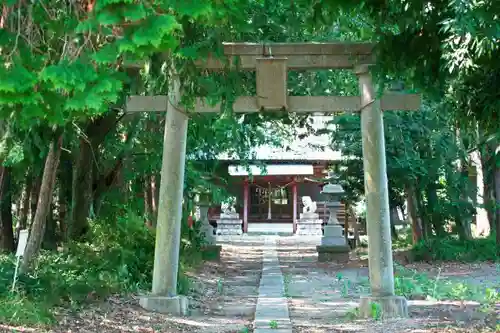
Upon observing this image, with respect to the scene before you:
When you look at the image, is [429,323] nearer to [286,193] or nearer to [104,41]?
[104,41]

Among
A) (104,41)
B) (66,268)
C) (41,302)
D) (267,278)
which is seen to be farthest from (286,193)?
(104,41)

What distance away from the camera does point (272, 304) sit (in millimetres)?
11766

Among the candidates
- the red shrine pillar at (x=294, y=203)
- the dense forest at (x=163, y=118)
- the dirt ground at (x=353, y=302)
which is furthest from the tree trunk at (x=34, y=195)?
the red shrine pillar at (x=294, y=203)

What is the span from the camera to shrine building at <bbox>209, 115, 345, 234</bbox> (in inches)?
1337

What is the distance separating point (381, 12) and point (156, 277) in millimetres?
5754

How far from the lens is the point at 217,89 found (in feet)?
27.7

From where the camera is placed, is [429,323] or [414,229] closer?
[429,323]

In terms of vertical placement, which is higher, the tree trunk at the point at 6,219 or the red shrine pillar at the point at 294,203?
the red shrine pillar at the point at 294,203

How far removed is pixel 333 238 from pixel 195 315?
1142cm

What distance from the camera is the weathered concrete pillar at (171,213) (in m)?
10.8

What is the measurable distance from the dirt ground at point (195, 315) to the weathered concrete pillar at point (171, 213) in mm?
450

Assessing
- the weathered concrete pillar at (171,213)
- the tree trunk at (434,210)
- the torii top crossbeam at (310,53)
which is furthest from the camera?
the tree trunk at (434,210)

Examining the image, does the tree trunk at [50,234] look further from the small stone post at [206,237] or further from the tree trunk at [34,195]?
the small stone post at [206,237]

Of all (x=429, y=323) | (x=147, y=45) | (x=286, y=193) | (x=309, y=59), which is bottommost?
(x=429, y=323)
